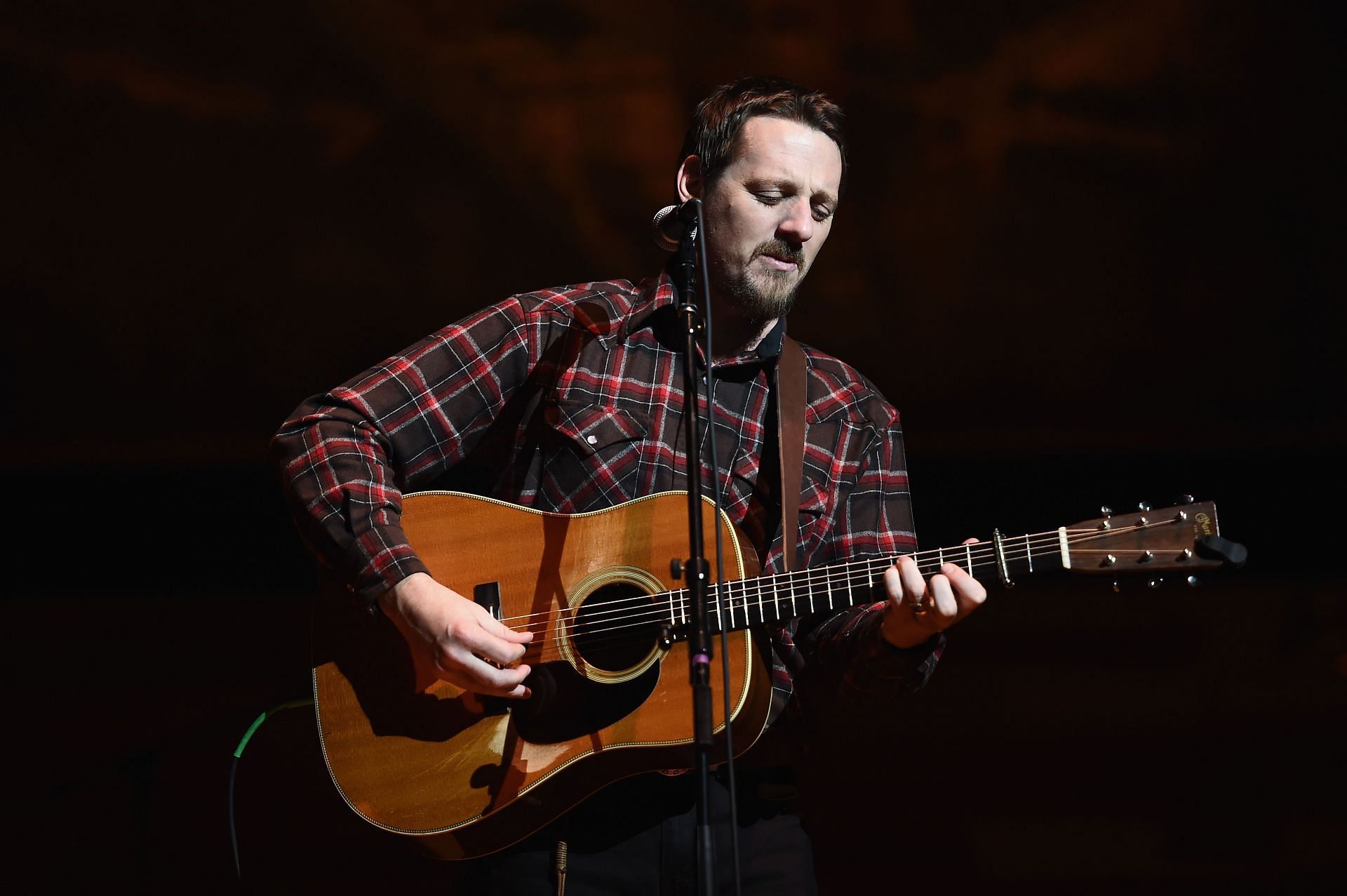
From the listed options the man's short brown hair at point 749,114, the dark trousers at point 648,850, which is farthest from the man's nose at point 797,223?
the dark trousers at point 648,850

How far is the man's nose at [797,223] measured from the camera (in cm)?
235

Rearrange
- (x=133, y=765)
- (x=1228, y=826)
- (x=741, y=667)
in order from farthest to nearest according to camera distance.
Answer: (x=1228, y=826)
(x=133, y=765)
(x=741, y=667)

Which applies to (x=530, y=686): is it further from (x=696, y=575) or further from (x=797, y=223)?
(x=797, y=223)

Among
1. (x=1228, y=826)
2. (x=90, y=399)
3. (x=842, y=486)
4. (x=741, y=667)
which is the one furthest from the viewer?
(x=90, y=399)

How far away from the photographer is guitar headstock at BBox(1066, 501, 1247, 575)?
190 centimetres

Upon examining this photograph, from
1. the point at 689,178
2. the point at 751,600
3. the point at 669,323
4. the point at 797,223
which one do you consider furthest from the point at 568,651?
the point at 689,178

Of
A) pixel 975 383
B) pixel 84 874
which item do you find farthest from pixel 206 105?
pixel 975 383

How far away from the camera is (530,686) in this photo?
209cm

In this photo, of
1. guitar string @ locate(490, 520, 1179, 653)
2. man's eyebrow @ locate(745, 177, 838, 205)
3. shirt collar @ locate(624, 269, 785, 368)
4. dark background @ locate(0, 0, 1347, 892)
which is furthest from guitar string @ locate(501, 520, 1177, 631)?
dark background @ locate(0, 0, 1347, 892)

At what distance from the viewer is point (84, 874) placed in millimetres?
3666

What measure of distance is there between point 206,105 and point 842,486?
9.63 feet

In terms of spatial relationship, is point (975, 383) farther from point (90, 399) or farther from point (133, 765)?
point (90, 399)

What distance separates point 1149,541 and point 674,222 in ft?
3.58

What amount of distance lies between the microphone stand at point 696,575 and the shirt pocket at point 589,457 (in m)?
0.42
